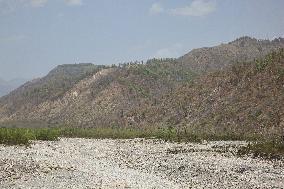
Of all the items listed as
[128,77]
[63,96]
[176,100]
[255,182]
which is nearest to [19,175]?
[255,182]

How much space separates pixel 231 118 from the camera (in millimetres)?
72438

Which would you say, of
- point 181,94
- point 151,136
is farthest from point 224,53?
point 151,136

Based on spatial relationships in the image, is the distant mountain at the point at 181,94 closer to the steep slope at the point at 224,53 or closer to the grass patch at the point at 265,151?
the steep slope at the point at 224,53

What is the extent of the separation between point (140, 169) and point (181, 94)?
206 feet

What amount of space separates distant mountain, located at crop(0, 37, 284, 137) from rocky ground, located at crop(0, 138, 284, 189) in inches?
832

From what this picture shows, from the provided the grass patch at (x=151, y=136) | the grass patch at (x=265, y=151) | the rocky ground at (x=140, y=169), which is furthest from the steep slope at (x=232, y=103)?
the rocky ground at (x=140, y=169)

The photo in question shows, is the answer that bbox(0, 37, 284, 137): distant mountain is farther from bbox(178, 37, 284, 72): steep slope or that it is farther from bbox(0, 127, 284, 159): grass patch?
bbox(0, 127, 284, 159): grass patch

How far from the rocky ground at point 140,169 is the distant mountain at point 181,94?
21129 millimetres

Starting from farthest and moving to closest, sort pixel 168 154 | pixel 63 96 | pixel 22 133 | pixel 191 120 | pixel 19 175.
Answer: pixel 63 96 → pixel 191 120 → pixel 22 133 → pixel 168 154 → pixel 19 175

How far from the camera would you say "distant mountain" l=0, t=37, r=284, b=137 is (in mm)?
73625

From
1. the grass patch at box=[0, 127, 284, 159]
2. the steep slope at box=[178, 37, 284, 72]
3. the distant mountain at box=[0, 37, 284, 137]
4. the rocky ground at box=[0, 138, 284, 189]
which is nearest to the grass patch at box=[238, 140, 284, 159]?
the grass patch at box=[0, 127, 284, 159]

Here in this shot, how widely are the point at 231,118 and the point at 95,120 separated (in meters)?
A: 66.2

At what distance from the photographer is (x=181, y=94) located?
327 feet

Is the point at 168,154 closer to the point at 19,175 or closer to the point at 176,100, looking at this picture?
the point at 19,175
